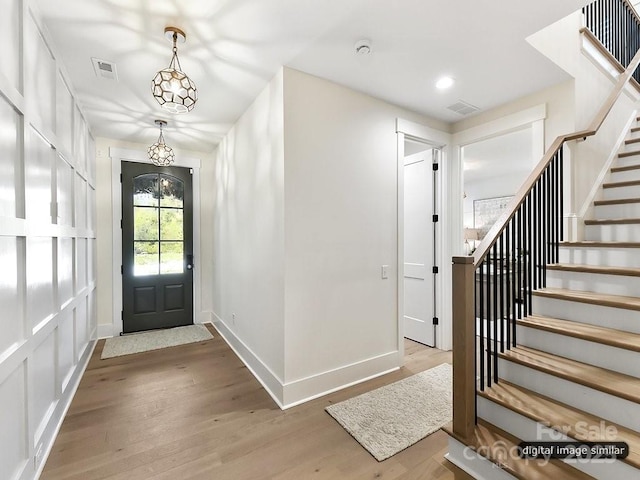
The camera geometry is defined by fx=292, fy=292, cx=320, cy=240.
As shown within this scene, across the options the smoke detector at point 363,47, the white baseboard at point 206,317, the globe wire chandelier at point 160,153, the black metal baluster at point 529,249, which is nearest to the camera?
the smoke detector at point 363,47

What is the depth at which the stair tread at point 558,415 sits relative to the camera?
56.4 inches

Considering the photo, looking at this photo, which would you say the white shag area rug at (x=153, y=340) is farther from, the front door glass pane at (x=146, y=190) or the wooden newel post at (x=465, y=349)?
the wooden newel post at (x=465, y=349)

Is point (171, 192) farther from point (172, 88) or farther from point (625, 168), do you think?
point (625, 168)

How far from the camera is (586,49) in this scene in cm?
284

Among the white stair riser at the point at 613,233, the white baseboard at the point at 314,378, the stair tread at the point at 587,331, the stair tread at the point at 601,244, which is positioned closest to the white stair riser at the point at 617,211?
the white stair riser at the point at 613,233

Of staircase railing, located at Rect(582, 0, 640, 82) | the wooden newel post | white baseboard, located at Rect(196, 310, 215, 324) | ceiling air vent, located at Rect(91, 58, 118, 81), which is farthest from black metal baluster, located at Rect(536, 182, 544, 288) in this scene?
white baseboard, located at Rect(196, 310, 215, 324)

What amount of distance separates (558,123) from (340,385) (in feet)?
10.3

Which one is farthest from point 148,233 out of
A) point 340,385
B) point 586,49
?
point 586,49

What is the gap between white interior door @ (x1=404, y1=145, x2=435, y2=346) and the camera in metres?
3.62

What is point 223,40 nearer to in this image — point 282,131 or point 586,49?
point 282,131

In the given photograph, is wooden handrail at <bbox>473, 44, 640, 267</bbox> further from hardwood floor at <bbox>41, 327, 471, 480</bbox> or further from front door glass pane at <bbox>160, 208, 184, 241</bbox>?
front door glass pane at <bbox>160, 208, 184, 241</bbox>

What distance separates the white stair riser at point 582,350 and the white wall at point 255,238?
1.86 meters

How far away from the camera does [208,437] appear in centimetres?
200

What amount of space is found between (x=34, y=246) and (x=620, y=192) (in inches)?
193
